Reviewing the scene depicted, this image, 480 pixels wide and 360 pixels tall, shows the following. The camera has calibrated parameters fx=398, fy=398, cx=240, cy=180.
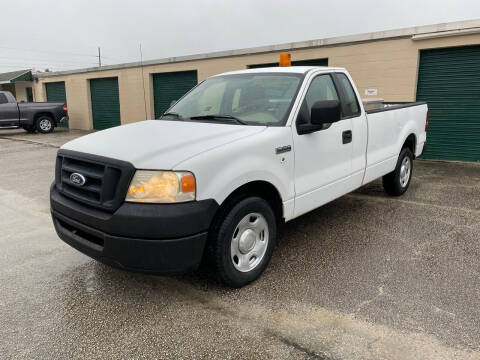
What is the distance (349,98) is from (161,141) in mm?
2491

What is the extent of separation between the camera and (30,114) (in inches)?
683

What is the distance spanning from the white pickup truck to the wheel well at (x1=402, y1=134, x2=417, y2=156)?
1.61m

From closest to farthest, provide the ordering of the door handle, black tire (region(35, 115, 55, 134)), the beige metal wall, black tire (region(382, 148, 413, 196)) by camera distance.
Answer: the door handle → black tire (region(382, 148, 413, 196)) → the beige metal wall → black tire (region(35, 115, 55, 134))

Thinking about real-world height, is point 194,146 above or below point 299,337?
above

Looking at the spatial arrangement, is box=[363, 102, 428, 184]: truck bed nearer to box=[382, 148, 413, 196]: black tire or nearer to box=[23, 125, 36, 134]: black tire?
box=[382, 148, 413, 196]: black tire

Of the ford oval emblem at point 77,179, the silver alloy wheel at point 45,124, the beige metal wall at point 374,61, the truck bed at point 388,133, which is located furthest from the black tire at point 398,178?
the silver alloy wheel at point 45,124

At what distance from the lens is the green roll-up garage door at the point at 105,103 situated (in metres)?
17.8

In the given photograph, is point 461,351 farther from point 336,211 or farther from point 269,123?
point 336,211

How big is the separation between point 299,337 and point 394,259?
5.60 feet

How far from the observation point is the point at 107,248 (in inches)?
112

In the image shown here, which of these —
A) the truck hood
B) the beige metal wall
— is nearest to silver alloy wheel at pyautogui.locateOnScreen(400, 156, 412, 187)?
the truck hood

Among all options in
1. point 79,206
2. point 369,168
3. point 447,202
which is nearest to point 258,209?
point 79,206

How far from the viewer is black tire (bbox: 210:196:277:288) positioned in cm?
306

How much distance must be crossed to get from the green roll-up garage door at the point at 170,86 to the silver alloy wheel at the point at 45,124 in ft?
18.6
